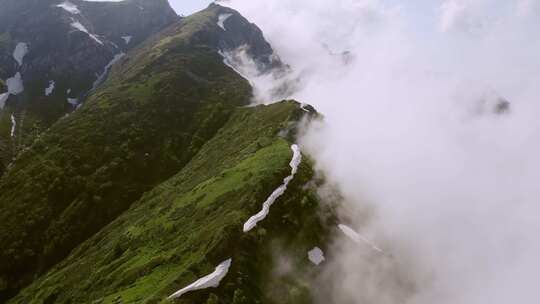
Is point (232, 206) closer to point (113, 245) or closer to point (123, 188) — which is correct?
point (113, 245)

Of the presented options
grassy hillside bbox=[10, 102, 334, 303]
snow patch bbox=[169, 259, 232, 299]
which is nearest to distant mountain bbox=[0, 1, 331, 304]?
grassy hillside bbox=[10, 102, 334, 303]

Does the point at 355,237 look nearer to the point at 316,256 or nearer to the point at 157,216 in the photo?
the point at 316,256

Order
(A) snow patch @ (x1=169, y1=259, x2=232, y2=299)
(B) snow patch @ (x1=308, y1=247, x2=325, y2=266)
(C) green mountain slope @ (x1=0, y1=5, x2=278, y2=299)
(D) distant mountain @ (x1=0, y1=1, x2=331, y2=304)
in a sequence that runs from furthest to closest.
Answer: (C) green mountain slope @ (x1=0, y1=5, x2=278, y2=299) → (B) snow patch @ (x1=308, y1=247, x2=325, y2=266) → (D) distant mountain @ (x1=0, y1=1, x2=331, y2=304) → (A) snow patch @ (x1=169, y1=259, x2=232, y2=299)

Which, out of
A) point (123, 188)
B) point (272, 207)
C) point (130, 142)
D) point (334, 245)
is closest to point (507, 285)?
point (334, 245)

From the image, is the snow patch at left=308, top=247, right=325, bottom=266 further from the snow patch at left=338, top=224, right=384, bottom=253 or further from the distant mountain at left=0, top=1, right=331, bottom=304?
the snow patch at left=338, top=224, right=384, bottom=253

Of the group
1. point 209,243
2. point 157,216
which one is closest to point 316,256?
point 209,243
